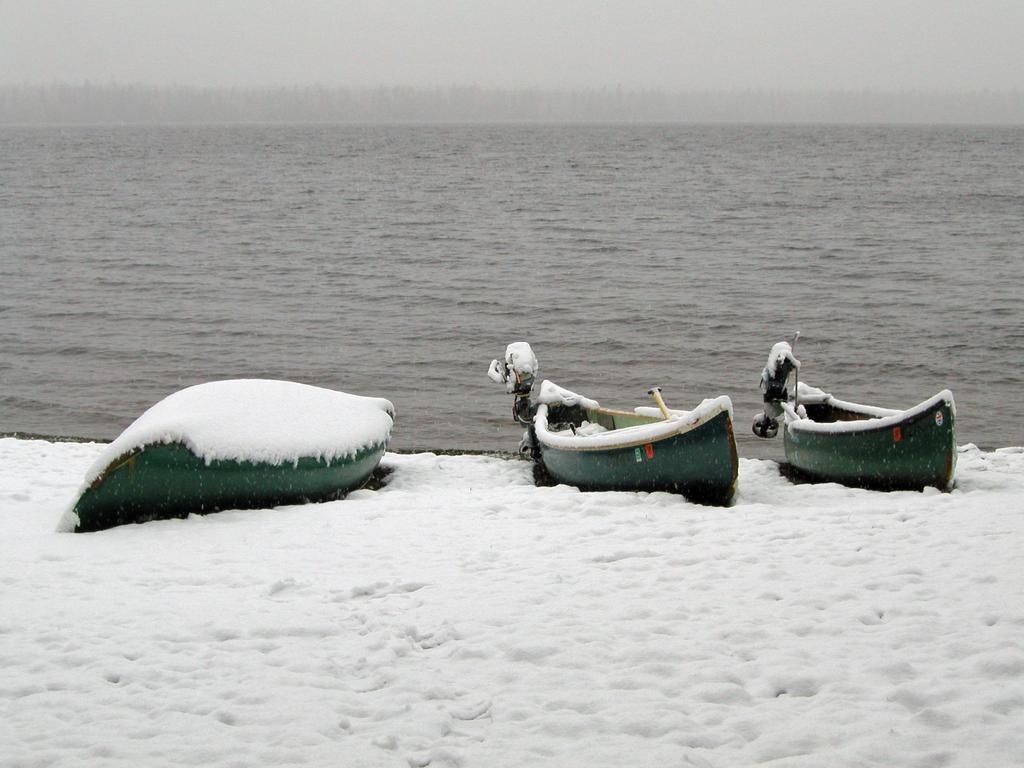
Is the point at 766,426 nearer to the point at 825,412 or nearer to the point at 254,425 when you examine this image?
the point at 825,412

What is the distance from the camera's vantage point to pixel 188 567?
7785 millimetres

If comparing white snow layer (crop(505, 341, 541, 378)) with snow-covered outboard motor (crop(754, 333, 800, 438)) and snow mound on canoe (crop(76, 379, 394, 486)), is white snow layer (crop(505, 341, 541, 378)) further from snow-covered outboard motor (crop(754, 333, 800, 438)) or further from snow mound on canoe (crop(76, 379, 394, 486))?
snow-covered outboard motor (crop(754, 333, 800, 438))

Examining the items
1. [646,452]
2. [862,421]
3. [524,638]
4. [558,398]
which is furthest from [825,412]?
[524,638]

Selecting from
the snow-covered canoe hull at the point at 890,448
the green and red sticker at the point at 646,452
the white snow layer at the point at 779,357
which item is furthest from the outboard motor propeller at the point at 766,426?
the green and red sticker at the point at 646,452

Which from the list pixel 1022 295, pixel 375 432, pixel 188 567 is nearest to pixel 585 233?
pixel 1022 295

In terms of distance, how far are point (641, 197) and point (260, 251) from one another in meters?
30.2

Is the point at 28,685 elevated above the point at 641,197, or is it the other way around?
the point at 641,197

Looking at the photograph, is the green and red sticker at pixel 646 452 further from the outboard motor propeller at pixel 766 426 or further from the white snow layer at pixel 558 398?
the outboard motor propeller at pixel 766 426

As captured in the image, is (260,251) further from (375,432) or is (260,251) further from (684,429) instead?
(684,429)

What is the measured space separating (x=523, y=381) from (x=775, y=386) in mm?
3389

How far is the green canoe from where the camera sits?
400 inches

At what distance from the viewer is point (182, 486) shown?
30.8 feet

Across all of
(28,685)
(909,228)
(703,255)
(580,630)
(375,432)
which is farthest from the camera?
(909,228)

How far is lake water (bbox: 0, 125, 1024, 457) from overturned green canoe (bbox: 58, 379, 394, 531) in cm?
447
